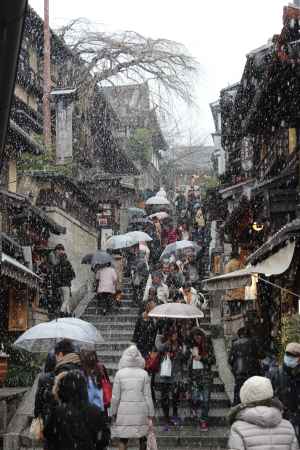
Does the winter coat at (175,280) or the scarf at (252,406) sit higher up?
the winter coat at (175,280)

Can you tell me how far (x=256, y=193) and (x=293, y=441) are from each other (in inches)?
406

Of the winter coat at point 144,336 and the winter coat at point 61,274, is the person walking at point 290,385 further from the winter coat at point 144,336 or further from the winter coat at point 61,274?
the winter coat at point 61,274

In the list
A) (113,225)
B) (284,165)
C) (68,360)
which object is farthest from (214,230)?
(68,360)

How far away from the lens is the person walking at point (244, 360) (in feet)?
41.4

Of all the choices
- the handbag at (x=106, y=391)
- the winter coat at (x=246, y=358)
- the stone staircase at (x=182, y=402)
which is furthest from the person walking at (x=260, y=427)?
the stone staircase at (x=182, y=402)

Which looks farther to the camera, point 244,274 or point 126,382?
point 244,274

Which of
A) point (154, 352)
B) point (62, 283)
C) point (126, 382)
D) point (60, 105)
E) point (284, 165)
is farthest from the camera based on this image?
point (60, 105)

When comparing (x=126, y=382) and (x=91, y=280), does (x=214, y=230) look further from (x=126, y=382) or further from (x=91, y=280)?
(x=126, y=382)

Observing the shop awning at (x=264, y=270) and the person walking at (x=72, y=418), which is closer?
the person walking at (x=72, y=418)

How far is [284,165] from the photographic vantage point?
1584 cm

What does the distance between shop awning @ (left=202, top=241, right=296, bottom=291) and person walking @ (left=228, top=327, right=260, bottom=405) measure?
4.02 feet

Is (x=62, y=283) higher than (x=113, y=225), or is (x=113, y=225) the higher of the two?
(x=113, y=225)

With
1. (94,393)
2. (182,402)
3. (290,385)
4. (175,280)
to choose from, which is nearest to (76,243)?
(175,280)

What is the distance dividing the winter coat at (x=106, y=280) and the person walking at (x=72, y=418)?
A: 15.1 meters
